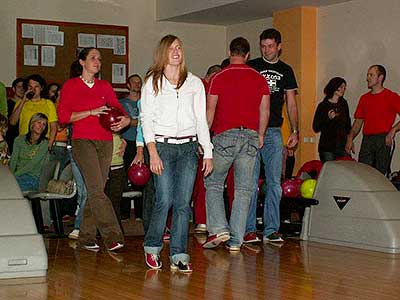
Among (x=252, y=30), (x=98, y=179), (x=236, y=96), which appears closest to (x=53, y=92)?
(x=252, y=30)

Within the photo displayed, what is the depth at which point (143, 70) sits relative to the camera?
13758mm

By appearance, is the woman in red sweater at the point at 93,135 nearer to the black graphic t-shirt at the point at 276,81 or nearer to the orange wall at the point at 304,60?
the black graphic t-shirt at the point at 276,81

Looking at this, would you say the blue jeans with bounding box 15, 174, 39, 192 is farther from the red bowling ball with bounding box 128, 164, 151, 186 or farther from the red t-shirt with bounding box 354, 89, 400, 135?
the red t-shirt with bounding box 354, 89, 400, 135

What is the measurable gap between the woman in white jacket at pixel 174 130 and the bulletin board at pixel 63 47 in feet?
23.5

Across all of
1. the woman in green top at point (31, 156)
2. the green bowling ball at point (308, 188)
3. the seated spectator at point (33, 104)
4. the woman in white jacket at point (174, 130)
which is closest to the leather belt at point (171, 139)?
the woman in white jacket at point (174, 130)

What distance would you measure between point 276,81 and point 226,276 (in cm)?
215

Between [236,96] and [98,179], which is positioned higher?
[236,96]

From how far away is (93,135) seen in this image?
6.81 m

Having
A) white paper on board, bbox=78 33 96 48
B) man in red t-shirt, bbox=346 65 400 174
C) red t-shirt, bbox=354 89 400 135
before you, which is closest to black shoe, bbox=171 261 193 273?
man in red t-shirt, bbox=346 65 400 174

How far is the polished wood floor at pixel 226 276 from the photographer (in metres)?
5.22

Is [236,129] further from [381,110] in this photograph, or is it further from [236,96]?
[381,110]

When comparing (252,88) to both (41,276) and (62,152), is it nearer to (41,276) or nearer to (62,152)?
(41,276)

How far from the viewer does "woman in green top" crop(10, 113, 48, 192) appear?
28.5 ft

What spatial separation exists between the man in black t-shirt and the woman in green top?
2.30m
